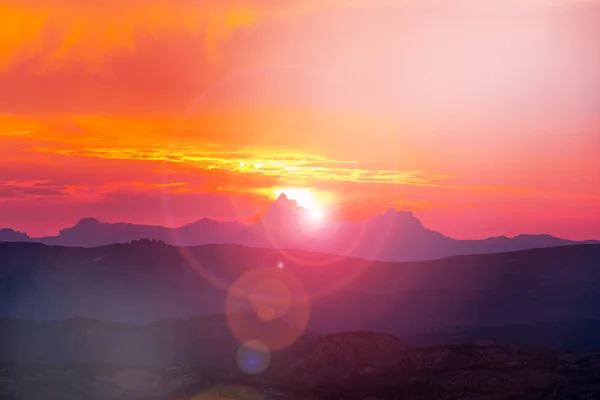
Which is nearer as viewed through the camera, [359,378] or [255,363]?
[359,378]

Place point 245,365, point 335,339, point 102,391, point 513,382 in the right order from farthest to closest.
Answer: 1. point 245,365
2. point 335,339
3. point 102,391
4. point 513,382

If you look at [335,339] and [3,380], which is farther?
[335,339]

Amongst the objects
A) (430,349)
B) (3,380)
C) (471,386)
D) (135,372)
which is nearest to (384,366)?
(430,349)

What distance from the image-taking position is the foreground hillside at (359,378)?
127m

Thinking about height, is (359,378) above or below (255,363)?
below

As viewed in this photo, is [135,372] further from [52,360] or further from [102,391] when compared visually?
[52,360]

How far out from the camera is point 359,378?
140625 millimetres

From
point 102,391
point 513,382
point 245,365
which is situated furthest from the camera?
point 245,365

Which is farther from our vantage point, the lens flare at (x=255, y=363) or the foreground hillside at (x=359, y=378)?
the lens flare at (x=255, y=363)

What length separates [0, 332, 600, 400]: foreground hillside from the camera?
5007 inches

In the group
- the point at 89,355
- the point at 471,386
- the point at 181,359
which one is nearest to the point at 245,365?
the point at 181,359

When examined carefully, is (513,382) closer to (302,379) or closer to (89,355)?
(302,379)

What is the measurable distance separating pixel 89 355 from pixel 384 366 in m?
81.8

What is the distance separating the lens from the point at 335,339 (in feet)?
505
